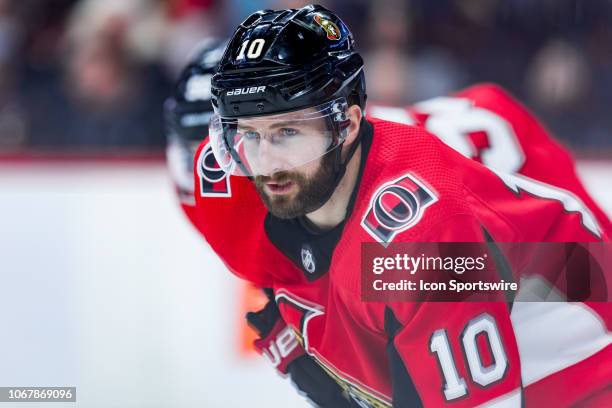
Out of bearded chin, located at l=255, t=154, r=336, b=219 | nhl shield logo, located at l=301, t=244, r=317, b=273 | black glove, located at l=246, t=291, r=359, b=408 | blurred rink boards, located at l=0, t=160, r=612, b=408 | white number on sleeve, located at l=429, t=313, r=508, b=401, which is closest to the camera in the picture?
white number on sleeve, located at l=429, t=313, r=508, b=401

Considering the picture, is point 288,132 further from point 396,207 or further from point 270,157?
point 396,207

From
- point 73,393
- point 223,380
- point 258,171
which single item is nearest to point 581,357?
point 258,171

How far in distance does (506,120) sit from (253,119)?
0.51 m

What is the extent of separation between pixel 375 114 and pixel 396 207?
39 cm

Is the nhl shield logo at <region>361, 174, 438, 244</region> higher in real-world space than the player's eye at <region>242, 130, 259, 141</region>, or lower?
lower

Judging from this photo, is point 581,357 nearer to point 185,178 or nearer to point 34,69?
point 185,178

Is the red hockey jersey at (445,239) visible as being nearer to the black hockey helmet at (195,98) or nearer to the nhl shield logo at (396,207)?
the nhl shield logo at (396,207)

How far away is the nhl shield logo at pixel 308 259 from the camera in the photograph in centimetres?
134

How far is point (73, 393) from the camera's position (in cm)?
160

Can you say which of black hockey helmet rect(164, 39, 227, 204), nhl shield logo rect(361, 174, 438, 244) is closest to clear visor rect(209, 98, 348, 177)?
nhl shield logo rect(361, 174, 438, 244)

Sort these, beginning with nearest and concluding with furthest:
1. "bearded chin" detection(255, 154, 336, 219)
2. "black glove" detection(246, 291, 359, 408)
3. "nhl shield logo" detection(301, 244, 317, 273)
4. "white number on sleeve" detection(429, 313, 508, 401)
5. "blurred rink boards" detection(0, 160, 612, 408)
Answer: "white number on sleeve" detection(429, 313, 508, 401) < "bearded chin" detection(255, 154, 336, 219) < "nhl shield logo" detection(301, 244, 317, 273) < "black glove" detection(246, 291, 359, 408) < "blurred rink boards" detection(0, 160, 612, 408)

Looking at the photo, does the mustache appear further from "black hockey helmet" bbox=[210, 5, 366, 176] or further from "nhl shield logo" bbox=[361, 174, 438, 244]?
"nhl shield logo" bbox=[361, 174, 438, 244]

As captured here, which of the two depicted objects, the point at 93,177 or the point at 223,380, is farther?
the point at 93,177

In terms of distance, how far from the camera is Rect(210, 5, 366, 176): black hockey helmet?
1166 millimetres
